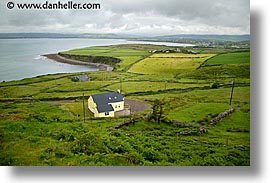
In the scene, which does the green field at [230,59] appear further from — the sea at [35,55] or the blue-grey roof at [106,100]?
the blue-grey roof at [106,100]

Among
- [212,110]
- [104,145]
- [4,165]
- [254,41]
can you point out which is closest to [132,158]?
[104,145]

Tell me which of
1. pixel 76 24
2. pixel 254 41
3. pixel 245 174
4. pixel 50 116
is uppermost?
pixel 76 24

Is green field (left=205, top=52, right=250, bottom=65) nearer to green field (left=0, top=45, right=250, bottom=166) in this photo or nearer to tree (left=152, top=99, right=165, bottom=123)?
green field (left=0, top=45, right=250, bottom=166)

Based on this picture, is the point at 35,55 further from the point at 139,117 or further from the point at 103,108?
the point at 139,117

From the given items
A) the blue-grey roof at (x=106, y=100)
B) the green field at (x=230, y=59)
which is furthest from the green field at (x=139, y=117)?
the blue-grey roof at (x=106, y=100)
